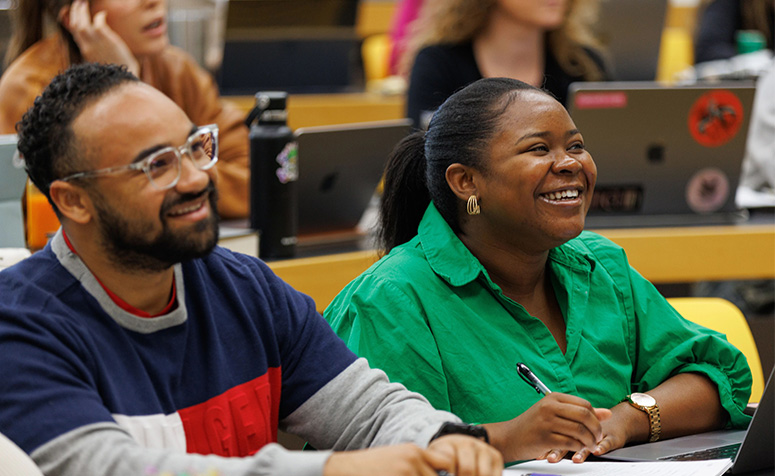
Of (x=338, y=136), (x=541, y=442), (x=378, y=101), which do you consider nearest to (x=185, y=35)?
(x=378, y=101)

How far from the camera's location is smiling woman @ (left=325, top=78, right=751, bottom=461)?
1383 mm

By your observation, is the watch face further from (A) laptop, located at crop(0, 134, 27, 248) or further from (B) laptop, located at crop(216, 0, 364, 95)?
(B) laptop, located at crop(216, 0, 364, 95)

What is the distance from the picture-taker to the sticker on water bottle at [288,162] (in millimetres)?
2125

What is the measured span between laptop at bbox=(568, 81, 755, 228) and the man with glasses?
128 cm

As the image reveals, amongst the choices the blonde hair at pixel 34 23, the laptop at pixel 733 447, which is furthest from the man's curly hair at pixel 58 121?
the blonde hair at pixel 34 23

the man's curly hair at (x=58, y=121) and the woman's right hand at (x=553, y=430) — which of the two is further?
the woman's right hand at (x=553, y=430)

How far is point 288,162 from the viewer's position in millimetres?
2131

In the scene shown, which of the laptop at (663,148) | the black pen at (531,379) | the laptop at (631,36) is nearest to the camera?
the black pen at (531,379)

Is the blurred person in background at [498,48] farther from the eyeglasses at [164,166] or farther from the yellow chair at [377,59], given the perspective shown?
the yellow chair at [377,59]

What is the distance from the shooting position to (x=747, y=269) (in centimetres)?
247

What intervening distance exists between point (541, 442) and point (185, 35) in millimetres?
2868

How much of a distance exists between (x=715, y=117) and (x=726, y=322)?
80cm

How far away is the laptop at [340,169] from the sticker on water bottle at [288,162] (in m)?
0.01

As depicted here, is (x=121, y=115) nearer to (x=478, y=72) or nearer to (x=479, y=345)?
(x=479, y=345)
